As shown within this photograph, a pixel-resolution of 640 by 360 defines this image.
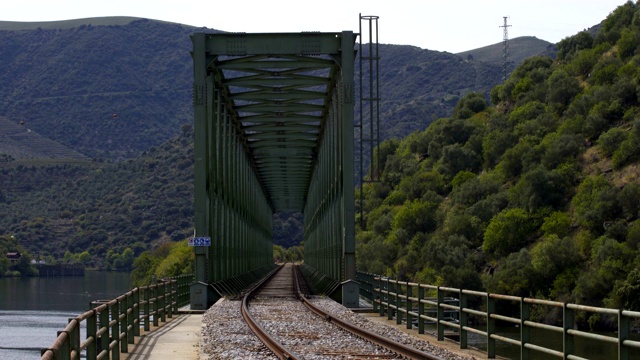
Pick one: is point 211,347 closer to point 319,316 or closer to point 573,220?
point 319,316

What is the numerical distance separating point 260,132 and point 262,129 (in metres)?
1.58

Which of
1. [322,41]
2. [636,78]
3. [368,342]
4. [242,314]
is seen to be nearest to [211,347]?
[368,342]

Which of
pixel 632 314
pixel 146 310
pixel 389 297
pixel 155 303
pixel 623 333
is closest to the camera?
pixel 632 314

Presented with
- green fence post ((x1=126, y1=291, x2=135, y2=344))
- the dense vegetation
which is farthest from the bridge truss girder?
the dense vegetation

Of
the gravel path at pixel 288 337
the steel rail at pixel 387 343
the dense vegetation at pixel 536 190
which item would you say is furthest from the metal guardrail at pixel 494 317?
the dense vegetation at pixel 536 190

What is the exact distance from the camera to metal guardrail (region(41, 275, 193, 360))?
963 cm

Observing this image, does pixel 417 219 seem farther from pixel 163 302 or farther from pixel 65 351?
pixel 65 351

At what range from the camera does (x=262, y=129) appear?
5234 cm

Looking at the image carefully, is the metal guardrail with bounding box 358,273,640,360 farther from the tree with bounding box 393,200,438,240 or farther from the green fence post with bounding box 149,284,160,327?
the tree with bounding box 393,200,438,240

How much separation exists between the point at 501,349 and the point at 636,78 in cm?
4940

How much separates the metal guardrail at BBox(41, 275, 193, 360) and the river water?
39.7 feet

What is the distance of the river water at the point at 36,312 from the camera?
5507 cm

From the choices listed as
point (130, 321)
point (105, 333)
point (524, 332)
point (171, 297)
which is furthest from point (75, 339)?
point (171, 297)

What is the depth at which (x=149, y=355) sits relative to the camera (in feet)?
54.1
